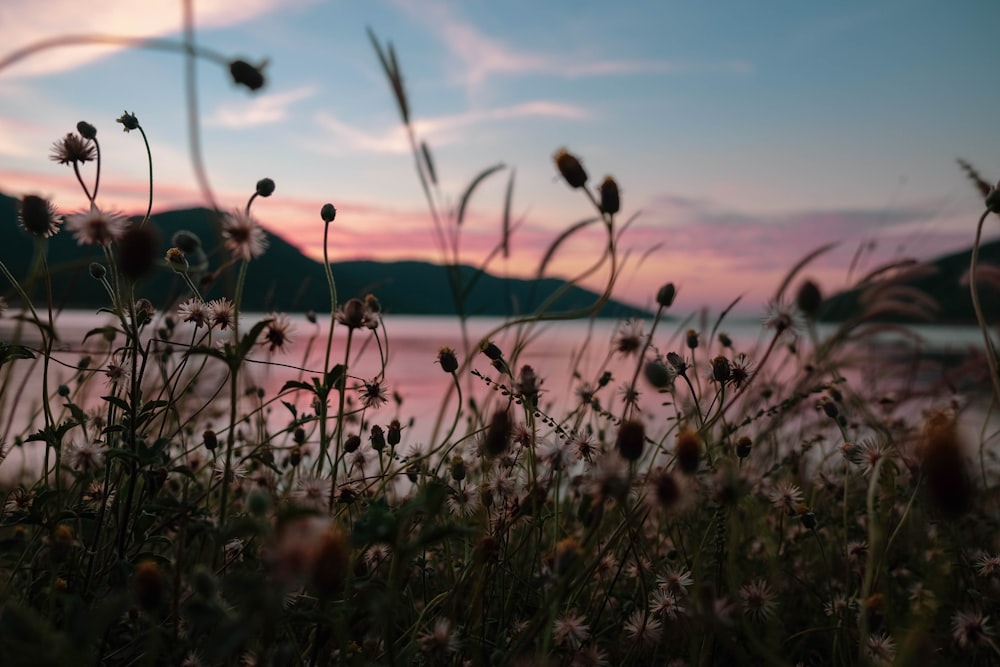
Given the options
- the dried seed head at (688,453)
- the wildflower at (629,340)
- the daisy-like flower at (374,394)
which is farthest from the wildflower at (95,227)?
the wildflower at (629,340)

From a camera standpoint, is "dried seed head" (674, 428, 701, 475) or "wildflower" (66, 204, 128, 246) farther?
"wildflower" (66, 204, 128, 246)

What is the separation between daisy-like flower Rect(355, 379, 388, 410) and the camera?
5.10 feet

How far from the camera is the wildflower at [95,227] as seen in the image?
1.07 m

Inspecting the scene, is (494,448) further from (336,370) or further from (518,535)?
(518,535)

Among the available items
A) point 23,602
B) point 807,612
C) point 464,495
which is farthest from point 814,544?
point 23,602

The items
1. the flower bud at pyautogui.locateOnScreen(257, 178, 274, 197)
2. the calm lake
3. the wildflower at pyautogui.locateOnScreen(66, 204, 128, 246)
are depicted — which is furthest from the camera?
the calm lake

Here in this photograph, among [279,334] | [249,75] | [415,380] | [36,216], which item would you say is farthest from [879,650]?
[415,380]

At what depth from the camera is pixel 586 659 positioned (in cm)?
118

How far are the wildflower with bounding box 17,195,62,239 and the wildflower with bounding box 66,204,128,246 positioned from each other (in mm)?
165

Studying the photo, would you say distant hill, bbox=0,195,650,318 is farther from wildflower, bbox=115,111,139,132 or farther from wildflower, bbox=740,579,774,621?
wildflower, bbox=740,579,774,621

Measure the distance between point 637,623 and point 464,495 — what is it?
431 mm

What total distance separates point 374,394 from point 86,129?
82 centimetres

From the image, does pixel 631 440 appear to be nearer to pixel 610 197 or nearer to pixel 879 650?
pixel 610 197

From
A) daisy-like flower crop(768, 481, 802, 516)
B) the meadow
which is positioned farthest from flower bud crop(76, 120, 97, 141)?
daisy-like flower crop(768, 481, 802, 516)
